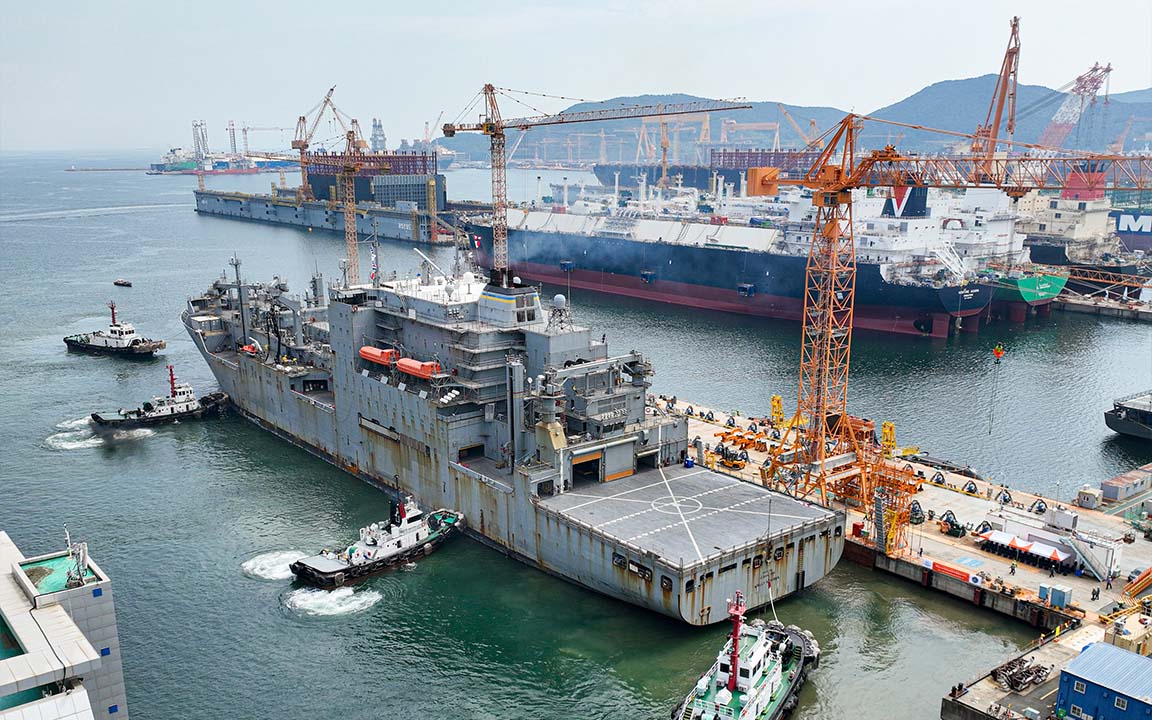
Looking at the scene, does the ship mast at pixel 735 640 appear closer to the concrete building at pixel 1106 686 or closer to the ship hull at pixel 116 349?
the concrete building at pixel 1106 686

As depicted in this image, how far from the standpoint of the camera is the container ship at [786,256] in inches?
3418

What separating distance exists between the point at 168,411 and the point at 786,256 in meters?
62.5

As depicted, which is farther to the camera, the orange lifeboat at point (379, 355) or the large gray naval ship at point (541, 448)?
the orange lifeboat at point (379, 355)

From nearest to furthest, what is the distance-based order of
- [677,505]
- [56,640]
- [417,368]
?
[56,640] < [677,505] < [417,368]

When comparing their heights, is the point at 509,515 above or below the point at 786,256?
below

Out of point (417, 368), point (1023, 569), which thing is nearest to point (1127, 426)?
point (1023, 569)

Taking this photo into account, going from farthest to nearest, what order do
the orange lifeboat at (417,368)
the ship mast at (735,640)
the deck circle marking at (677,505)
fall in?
the orange lifeboat at (417,368), the deck circle marking at (677,505), the ship mast at (735,640)

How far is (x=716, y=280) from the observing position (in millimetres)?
99125

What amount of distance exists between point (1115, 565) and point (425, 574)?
2875cm

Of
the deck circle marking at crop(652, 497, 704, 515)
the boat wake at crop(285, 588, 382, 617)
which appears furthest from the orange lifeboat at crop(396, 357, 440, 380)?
the deck circle marking at crop(652, 497, 704, 515)

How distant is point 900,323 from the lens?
86.0 metres

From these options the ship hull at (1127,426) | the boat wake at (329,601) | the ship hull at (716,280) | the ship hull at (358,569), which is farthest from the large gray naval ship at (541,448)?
the ship hull at (716,280)

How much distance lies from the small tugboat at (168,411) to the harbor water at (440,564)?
3.46 feet

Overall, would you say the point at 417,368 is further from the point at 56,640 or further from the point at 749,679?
the point at 56,640
